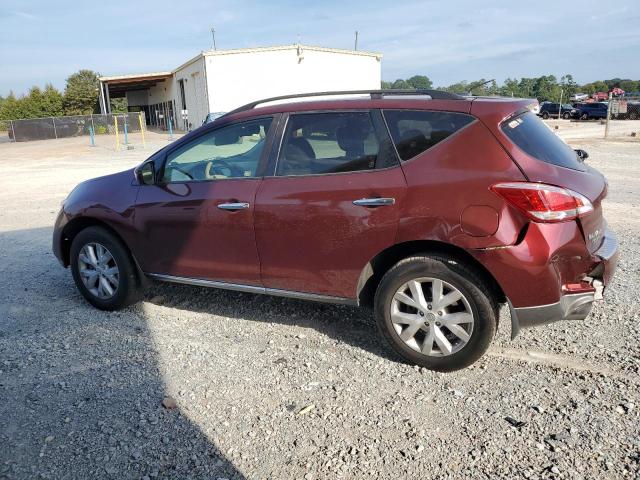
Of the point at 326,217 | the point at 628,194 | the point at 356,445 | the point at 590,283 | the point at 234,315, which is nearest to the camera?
the point at 356,445

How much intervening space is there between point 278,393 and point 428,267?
124 cm

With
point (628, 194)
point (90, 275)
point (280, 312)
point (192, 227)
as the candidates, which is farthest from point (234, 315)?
point (628, 194)

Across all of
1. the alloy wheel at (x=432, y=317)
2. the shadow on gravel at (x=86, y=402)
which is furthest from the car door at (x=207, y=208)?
the alloy wheel at (x=432, y=317)

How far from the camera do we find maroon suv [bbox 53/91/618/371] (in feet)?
10.6

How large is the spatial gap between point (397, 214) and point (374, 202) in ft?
0.56

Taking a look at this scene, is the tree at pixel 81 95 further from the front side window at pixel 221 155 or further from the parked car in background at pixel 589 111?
the front side window at pixel 221 155

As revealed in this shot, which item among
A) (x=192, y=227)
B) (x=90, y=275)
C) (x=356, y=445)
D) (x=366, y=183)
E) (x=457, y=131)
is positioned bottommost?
(x=356, y=445)

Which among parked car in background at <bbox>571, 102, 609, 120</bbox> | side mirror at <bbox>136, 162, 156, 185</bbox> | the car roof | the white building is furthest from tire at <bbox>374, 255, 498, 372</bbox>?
parked car in background at <bbox>571, 102, 609, 120</bbox>

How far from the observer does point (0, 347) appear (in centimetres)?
409

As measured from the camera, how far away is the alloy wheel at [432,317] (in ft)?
11.2

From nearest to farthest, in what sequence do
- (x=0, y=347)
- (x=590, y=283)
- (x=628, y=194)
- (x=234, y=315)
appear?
(x=590, y=283) < (x=0, y=347) < (x=234, y=315) < (x=628, y=194)

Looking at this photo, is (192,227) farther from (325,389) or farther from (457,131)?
(457,131)

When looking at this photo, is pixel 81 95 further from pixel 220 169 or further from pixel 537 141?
pixel 537 141

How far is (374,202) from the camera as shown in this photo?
138 inches
